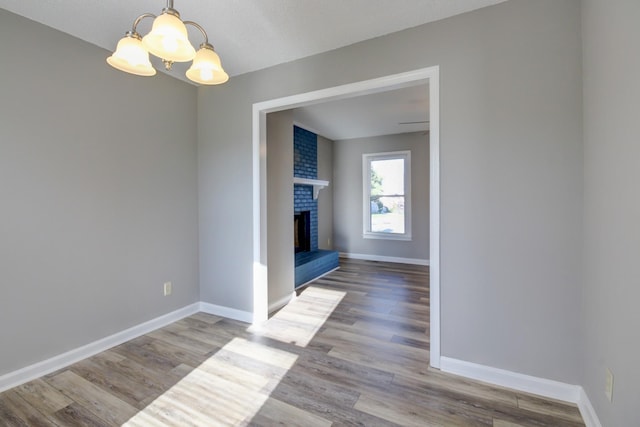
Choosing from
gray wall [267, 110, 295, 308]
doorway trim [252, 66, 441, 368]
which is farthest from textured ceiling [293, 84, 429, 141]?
doorway trim [252, 66, 441, 368]

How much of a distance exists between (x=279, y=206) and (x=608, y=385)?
9.66 ft

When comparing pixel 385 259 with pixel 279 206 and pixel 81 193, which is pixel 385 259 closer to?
pixel 279 206

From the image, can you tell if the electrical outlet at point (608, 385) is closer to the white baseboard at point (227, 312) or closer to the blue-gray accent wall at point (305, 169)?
the white baseboard at point (227, 312)

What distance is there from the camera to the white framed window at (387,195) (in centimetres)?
581

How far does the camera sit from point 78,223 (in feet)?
7.46

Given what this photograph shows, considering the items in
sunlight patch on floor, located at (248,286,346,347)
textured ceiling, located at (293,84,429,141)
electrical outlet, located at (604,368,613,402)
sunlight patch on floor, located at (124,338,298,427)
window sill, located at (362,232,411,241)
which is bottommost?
sunlight patch on floor, located at (124,338,298,427)

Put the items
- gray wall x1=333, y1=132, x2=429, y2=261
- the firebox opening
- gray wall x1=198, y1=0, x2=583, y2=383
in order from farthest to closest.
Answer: gray wall x1=333, y1=132, x2=429, y2=261
the firebox opening
gray wall x1=198, y1=0, x2=583, y2=383

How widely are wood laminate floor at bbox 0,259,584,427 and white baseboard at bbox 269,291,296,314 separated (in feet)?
1.23

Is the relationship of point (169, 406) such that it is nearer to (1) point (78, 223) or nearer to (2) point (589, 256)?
(1) point (78, 223)

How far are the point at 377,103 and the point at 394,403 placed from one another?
347 cm

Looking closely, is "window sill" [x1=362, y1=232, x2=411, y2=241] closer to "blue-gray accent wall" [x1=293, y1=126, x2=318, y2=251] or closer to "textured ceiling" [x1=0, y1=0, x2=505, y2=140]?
"blue-gray accent wall" [x1=293, y1=126, x2=318, y2=251]

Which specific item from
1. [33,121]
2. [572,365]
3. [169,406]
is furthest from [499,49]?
Answer: [33,121]

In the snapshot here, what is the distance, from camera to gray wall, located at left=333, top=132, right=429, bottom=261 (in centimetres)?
564

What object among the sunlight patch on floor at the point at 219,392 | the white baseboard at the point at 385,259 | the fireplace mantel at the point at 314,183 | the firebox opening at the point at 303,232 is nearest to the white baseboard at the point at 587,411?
the sunlight patch on floor at the point at 219,392
